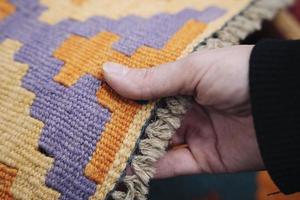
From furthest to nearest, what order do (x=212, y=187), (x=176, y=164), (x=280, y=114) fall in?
(x=212, y=187)
(x=176, y=164)
(x=280, y=114)

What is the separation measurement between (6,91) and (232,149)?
0.39 metres

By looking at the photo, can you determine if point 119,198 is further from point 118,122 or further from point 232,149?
point 232,149

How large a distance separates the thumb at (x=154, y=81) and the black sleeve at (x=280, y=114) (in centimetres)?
10

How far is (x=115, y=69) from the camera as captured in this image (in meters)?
0.61

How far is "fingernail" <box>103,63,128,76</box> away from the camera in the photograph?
60cm

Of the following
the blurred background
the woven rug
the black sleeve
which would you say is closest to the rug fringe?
the woven rug

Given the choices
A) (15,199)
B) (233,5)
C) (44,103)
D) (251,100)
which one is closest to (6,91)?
(44,103)

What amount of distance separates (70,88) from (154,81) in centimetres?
14

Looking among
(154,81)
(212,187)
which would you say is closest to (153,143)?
(154,81)

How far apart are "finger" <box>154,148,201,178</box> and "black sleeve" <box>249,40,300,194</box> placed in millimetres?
160

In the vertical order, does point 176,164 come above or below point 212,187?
above

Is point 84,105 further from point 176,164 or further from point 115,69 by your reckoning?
point 176,164

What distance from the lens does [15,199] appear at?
565 mm

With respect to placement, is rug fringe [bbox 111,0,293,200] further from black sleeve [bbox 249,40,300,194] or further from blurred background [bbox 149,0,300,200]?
blurred background [bbox 149,0,300,200]
